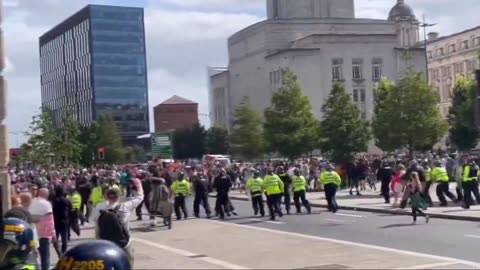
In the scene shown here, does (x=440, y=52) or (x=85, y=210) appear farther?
(x=440, y=52)

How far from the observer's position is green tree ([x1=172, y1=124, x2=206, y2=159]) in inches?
4063

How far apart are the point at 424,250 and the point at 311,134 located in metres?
39.6

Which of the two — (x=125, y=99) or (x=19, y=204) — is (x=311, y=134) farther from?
(x=125, y=99)

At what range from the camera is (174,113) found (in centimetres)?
13838

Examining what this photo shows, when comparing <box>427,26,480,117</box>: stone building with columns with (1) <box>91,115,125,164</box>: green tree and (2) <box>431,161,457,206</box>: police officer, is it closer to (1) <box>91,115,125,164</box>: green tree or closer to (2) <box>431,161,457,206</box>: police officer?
(1) <box>91,115,125,164</box>: green tree

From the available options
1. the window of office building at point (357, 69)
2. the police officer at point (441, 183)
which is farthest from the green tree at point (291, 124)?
the window of office building at point (357, 69)

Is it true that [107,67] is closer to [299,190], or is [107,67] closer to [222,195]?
[222,195]

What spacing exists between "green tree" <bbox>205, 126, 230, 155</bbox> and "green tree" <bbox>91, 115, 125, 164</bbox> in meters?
10.7

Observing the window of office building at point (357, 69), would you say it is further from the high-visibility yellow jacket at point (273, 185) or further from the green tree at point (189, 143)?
the high-visibility yellow jacket at point (273, 185)

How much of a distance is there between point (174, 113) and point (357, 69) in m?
51.7

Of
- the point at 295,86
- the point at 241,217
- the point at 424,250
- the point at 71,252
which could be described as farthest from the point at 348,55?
the point at 71,252

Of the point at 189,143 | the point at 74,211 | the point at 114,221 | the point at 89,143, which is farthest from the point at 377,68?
the point at 114,221

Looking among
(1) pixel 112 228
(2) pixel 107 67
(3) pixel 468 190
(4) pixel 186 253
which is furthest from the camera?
(2) pixel 107 67

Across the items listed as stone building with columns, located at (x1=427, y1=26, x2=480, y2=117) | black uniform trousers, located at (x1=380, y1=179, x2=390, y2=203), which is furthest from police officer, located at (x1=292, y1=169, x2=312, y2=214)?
stone building with columns, located at (x1=427, y1=26, x2=480, y2=117)
